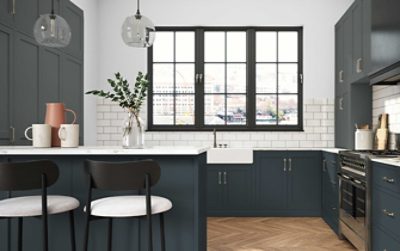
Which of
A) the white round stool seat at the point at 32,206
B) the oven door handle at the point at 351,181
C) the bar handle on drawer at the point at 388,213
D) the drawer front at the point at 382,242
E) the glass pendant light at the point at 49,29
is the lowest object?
the drawer front at the point at 382,242

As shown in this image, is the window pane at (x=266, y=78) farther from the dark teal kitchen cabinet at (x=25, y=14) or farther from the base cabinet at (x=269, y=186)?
the dark teal kitchen cabinet at (x=25, y=14)

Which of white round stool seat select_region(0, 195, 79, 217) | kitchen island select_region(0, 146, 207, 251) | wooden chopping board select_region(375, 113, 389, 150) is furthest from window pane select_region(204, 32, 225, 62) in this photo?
white round stool seat select_region(0, 195, 79, 217)

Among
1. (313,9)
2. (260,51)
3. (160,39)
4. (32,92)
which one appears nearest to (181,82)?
(160,39)

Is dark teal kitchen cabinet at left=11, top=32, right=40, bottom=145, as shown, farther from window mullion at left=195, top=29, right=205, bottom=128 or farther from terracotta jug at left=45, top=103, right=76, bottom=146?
window mullion at left=195, top=29, right=205, bottom=128

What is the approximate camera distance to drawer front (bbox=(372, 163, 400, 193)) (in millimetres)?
3176

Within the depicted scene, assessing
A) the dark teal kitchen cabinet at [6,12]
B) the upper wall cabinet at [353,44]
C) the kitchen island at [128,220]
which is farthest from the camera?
the upper wall cabinet at [353,44]

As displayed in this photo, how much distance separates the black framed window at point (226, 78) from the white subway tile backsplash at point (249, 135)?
100 millimetres

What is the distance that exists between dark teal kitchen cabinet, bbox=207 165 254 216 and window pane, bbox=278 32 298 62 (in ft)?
5.29

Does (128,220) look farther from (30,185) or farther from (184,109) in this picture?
(184,109)

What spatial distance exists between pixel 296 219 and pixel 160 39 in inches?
117

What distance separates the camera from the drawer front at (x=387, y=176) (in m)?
3.18

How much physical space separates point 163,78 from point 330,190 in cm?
267

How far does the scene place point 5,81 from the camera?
12.4ft

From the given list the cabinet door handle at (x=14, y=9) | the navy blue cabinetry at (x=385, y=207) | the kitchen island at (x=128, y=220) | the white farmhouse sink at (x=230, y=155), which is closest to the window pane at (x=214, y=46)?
the white farmhouse sink at (x=230, y=155)
